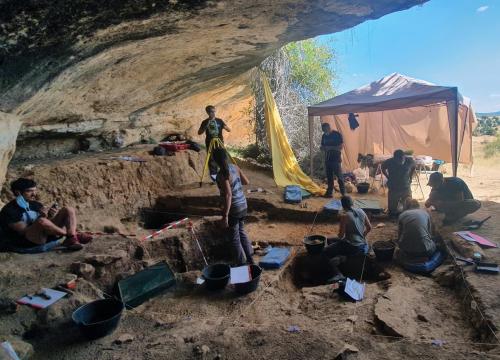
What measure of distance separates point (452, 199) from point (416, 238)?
1433mm

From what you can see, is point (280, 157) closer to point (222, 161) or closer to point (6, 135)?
point (222, 161)

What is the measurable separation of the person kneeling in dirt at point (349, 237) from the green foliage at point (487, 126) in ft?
63.8

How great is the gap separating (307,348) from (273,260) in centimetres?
212

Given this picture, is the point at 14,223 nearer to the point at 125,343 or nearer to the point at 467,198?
the point at 125,343

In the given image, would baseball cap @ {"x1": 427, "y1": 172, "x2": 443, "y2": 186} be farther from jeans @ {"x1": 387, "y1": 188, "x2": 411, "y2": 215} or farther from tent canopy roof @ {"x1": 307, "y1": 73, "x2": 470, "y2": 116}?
tent canopy roof @ {"x1": 307, "y1": 73, "x2": 470, "y2": 116}

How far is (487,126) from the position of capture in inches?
845

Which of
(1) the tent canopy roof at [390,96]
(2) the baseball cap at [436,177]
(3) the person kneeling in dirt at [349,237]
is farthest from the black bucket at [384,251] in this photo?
(1) the tent canopy roof at [390,96]

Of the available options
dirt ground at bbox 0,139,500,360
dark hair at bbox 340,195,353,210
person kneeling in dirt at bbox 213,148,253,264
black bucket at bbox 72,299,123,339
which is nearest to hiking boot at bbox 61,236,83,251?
dirt ground at bbox 0,139,500,360

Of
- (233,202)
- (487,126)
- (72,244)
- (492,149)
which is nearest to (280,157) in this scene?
(233,202)

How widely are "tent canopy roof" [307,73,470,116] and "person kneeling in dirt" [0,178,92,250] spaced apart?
5734 millimetres

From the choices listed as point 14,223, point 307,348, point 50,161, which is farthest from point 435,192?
point 50,161

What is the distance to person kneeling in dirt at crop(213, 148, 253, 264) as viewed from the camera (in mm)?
4258

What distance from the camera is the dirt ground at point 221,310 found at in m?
2.74

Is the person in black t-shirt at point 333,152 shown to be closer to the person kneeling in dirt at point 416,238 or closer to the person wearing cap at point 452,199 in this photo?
the person wearing cap at point 452,199
